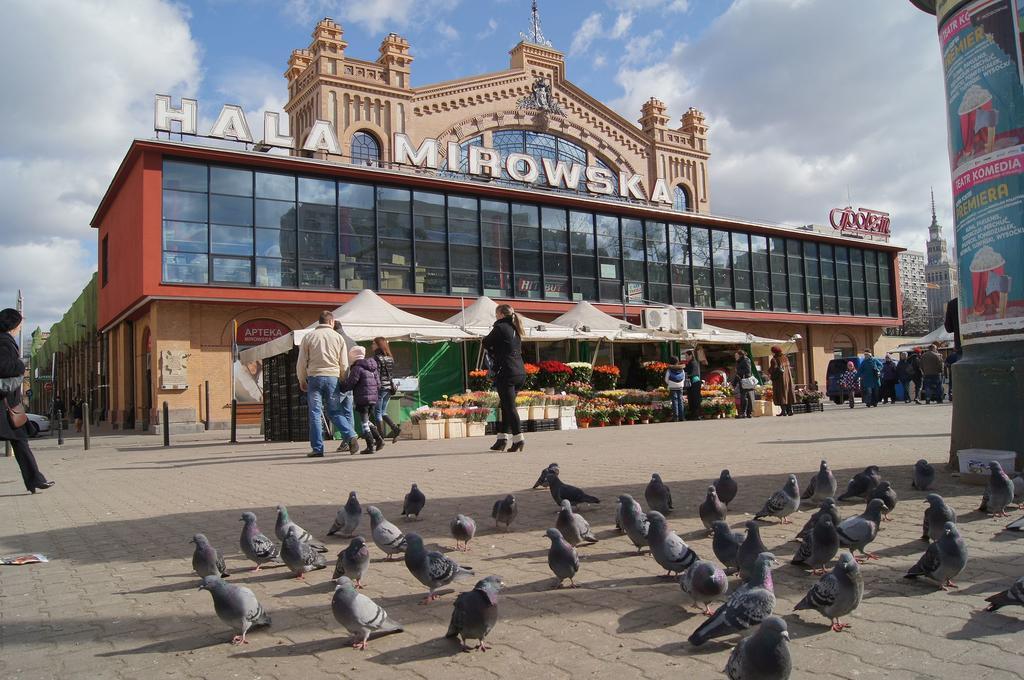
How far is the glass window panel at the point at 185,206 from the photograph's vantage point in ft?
81.3

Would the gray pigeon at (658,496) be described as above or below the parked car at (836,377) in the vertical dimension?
below

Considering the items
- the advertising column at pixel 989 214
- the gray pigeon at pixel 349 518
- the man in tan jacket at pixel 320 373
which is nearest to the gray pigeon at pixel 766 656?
the gray pigeon at pixel 349 518

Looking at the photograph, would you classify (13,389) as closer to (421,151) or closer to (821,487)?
(821,487)

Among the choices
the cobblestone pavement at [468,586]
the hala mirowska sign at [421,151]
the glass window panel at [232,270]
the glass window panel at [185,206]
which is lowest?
the cobblestone pavement at [468,586]

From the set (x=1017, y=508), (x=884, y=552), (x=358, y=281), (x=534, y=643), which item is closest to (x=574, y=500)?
(x=884, y=552)

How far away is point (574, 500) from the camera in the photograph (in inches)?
227

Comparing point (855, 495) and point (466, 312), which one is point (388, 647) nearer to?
point (855, 495)

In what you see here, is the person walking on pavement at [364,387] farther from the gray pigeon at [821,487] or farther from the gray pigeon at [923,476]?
the gray pigeon at [923,476]

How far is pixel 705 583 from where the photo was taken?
3361mm

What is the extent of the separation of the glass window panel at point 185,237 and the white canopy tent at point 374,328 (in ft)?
30.0

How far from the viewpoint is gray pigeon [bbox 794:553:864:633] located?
3148 mm

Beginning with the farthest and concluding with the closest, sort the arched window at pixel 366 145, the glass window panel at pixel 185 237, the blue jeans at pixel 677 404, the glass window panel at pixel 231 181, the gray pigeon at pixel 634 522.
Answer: the arched window at pixel 366 145 → the glass window panel at pixel 231 181 → the glass window panel at pixel 185 237 → the blue jeans at pixel 677 404 → the gray pigeon at pixel 634 522

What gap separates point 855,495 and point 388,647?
4.22m

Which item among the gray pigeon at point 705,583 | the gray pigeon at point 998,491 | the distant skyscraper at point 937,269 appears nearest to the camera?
the gray pigeon at point 705,583
